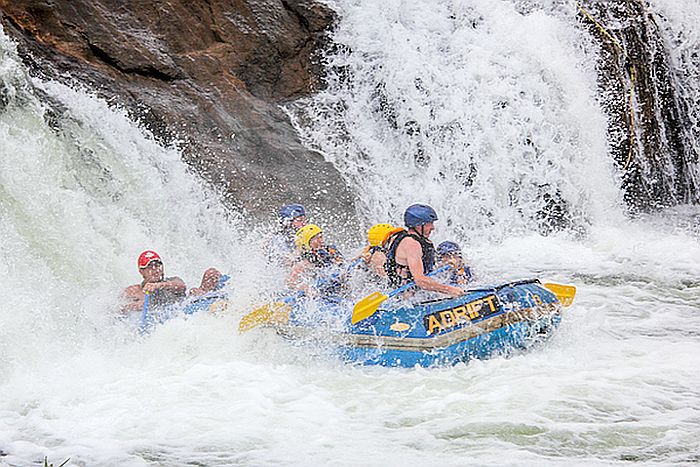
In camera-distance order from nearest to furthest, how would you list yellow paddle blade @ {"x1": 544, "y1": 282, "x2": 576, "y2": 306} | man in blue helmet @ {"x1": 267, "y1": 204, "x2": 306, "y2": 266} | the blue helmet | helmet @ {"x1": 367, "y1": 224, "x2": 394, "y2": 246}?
1. yellow paddle blade @ {"x1": 544, "y1": 282, "x2": 576, "y2": 306}
2. helmet @ {"x1": 367, "y1": 224, "x2": 394, "y2": 246}
3. man in blue helmet @ {"x1": 267, "y1": 204, "x2": 306, "y2": 266}
4. the blue helmet

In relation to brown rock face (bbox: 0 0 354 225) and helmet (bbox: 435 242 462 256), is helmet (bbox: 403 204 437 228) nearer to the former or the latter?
helmet (bbox: 435 242 462 256)

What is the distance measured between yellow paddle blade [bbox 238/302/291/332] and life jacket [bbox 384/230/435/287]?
893 mm

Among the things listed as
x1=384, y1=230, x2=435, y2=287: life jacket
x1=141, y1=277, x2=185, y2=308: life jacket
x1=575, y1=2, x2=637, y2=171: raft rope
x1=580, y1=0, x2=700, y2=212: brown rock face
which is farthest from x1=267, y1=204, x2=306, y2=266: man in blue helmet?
x1=575, y1=2, x2=637, y2=171: raft rope

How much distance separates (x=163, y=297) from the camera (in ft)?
26.0

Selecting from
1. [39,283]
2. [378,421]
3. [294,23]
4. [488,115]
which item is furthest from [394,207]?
[378,421]

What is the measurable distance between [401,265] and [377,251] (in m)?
0.66

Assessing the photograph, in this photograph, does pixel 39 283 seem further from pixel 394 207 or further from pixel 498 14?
pixel 498 14

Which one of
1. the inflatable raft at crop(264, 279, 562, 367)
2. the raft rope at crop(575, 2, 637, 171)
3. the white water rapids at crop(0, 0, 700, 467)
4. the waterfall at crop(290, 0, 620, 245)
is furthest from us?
the raft rope at crop(575, 2, 637, 171)

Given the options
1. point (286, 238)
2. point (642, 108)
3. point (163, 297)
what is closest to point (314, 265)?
point (286, 238)

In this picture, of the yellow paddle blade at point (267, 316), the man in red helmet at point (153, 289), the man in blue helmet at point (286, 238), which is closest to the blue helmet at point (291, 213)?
the man in blue helmet at point (286, 238)

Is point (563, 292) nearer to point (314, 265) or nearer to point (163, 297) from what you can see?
point (314, 265)

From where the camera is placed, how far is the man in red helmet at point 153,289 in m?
7.86

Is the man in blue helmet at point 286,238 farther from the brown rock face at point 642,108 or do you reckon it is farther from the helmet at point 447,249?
the brown rock face at point 642,108

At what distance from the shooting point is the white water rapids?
552cm
